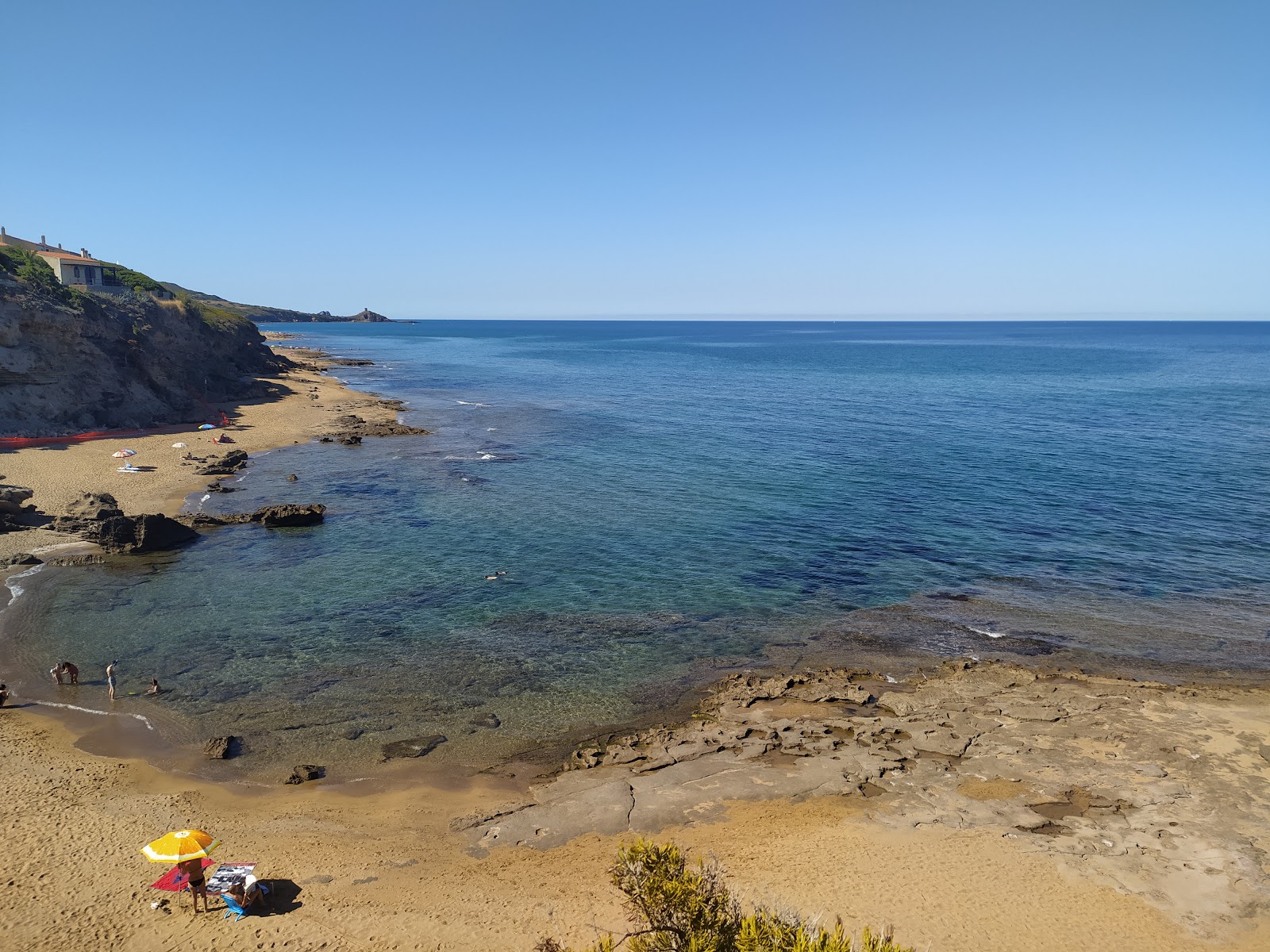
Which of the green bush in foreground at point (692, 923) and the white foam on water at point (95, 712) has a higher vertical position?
the green bush in foreground at point (692, 923)

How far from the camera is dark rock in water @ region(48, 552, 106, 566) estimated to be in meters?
38.3

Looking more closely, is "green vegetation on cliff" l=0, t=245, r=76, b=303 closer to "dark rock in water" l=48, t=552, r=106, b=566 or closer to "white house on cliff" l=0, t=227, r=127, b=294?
"white house on cliff" l=0, t=227, r=127, b=294

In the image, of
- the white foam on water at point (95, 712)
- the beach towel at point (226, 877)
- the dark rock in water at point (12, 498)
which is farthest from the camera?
the dark rock in water at point (12, 498)

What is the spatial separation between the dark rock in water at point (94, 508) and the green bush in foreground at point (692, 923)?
40682 mm

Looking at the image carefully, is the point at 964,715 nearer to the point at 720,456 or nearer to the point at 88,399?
the point at 720,456

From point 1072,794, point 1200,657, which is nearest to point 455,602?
point 1072,794

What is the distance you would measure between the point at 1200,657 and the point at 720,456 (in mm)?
41643

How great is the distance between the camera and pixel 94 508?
4219cm

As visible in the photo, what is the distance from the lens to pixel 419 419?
286 ft

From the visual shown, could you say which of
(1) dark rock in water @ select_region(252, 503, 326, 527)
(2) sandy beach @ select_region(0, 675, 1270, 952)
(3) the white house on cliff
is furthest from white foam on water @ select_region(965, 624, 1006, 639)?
(3) the white house on cliff

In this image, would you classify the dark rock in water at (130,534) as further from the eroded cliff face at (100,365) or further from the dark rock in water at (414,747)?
the eroded cliff face at (100,365)

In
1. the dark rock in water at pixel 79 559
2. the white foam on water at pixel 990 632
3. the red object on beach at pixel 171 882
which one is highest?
the dark rock in water at pixel 79 559

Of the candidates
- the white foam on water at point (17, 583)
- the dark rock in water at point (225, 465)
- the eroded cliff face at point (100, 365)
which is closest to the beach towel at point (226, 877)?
the white foam on water at point (17, 583)

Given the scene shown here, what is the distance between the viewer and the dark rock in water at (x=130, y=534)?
1575 inches
